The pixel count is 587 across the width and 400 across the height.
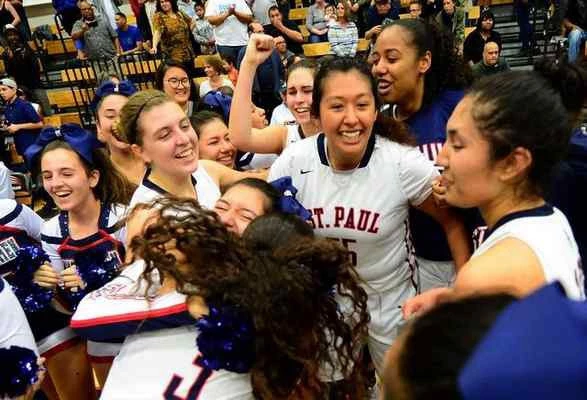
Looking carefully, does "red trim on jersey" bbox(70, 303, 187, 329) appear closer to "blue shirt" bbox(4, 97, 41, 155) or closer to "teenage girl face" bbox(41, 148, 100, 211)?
"teenage girl face" bbox(41, 148, 100, 211)

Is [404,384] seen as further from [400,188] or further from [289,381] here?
[400,188]

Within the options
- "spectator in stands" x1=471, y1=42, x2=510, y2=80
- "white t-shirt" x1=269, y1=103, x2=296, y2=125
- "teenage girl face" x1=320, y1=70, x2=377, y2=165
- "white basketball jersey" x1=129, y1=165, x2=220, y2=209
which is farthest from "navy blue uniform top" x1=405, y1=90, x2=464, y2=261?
"spectator in stands" x1=471, y1=42, x2=510, y2=80

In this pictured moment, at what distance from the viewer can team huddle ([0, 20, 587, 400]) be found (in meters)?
1.13

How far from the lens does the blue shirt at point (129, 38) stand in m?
8.15

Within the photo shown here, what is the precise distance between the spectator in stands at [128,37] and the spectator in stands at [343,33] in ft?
9.35

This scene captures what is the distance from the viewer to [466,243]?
6.09 feet

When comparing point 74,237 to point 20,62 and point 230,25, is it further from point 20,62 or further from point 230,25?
point 20,62

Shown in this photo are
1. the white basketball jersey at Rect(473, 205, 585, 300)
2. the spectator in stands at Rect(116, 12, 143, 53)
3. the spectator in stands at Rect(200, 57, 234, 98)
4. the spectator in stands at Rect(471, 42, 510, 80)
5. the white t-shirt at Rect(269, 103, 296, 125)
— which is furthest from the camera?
the spectator in stands at Rect(116, 12, 143, 53)

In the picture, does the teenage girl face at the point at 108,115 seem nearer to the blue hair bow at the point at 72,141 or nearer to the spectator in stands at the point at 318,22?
the blue hair bow at the point at 72,141

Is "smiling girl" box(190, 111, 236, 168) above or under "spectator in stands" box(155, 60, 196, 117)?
under

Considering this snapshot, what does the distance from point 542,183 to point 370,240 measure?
614mm

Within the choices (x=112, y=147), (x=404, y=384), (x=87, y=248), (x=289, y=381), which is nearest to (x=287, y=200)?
(x=289, y=381)

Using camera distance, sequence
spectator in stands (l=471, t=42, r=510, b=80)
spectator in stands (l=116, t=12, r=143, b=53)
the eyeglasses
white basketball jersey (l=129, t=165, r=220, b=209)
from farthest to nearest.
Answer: spectator in stands (l=116, t=12, r=143, b=53) → spectator in stands (l=471, t=42, r=510, b=80) → the eyeglasses → white basketball jersey (l=129, t=165, r=220, b=209)

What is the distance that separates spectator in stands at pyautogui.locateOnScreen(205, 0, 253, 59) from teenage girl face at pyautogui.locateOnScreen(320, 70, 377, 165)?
5.29m
